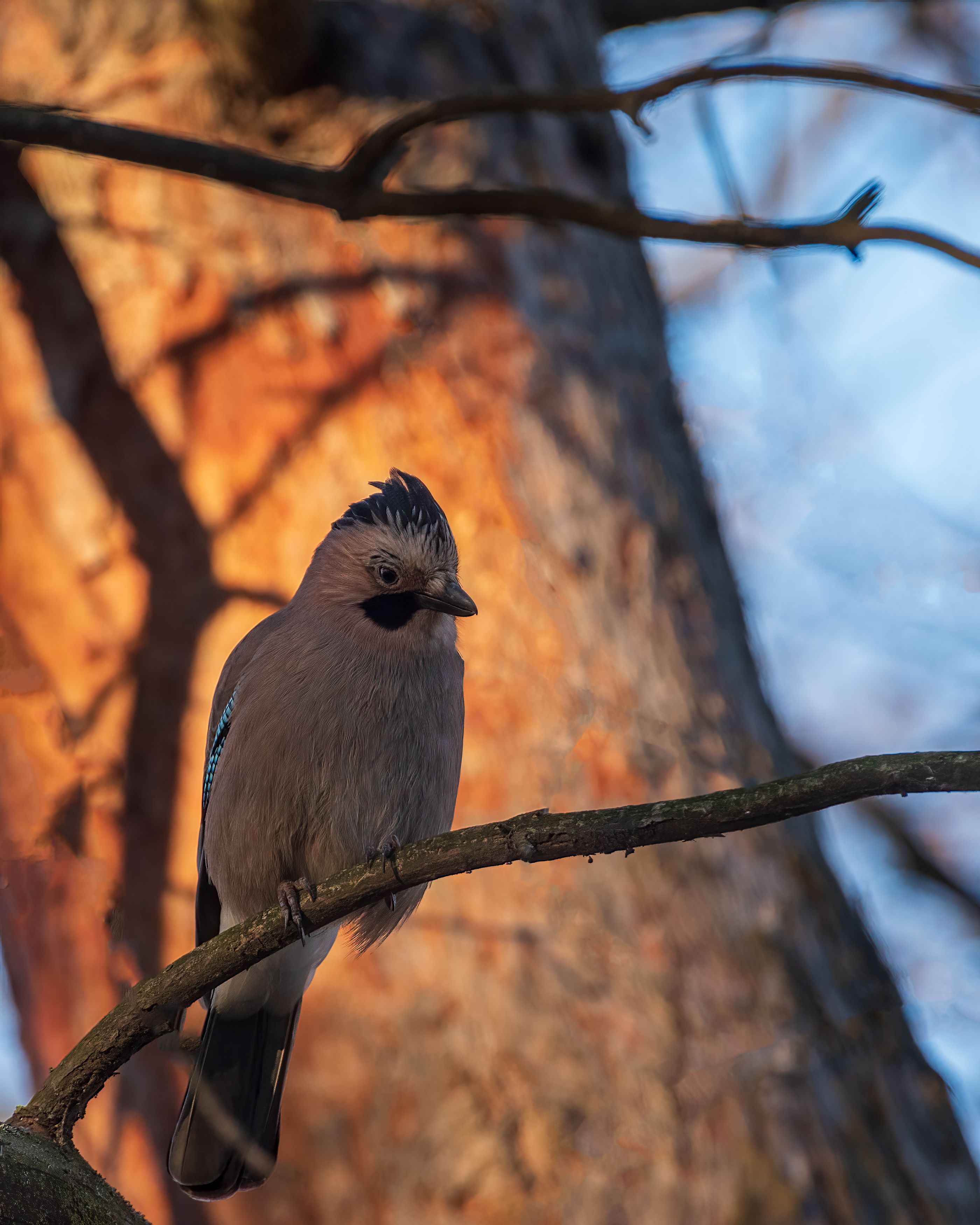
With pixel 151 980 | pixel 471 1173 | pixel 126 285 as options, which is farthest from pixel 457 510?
pixel 151 980

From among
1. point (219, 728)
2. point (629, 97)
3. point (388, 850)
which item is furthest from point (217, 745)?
point (629, 97)

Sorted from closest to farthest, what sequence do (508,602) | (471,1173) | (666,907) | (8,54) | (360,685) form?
1. (360,685)
2. (471,1173)
3. (666,907)
4. (508,602)
5. (8,54)

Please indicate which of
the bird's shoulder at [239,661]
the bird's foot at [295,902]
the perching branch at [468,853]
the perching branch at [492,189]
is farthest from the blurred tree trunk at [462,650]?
the perching branch at [468,853]

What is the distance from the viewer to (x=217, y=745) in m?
3.17

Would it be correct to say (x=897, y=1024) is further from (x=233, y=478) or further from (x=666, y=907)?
(x=233, y=478)

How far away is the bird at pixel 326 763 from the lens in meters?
2.58

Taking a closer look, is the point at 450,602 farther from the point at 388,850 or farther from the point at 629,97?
the point at 629,97

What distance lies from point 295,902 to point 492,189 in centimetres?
202

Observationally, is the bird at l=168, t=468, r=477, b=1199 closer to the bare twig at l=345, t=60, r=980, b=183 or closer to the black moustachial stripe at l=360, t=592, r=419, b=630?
the black moustachial stripe at l=360, t=592, r=419, b=630

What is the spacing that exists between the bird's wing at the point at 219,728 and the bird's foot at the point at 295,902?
0.58 m

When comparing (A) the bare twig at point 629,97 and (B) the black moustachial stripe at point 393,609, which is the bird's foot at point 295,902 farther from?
(A) the bare twig at point 629,97

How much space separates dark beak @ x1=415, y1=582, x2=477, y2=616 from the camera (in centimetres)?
263

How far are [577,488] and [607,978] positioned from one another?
1759 mm

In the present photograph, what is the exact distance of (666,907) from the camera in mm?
3715
